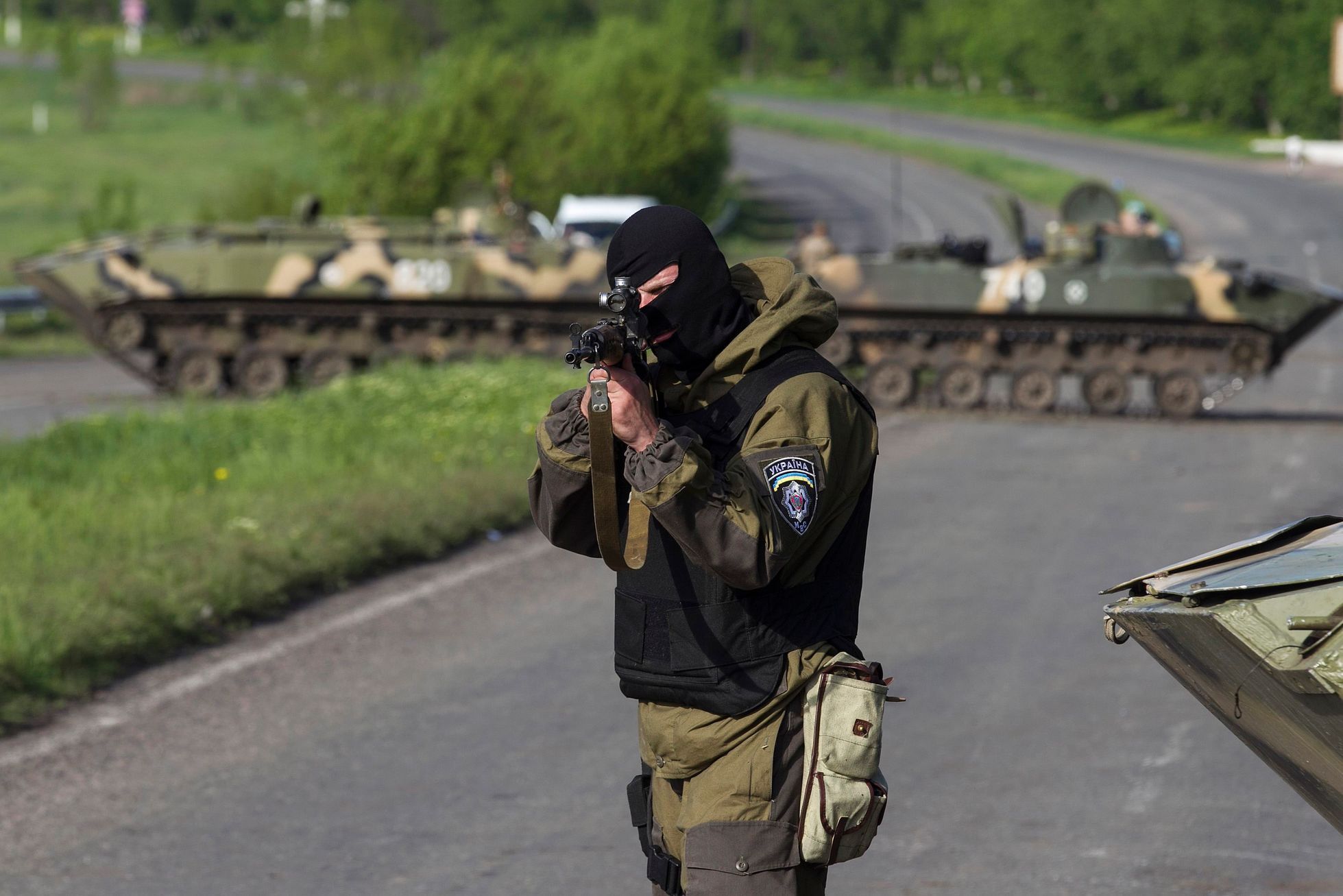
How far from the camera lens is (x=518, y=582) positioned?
30.5 ft

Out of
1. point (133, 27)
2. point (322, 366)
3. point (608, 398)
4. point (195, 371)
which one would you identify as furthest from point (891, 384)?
point (133, 27)

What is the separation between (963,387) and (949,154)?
4200 cm

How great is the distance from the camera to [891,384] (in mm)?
19000

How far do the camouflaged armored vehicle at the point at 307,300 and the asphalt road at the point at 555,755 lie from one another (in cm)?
963

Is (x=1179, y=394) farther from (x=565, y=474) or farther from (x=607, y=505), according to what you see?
(x=607, y=505)

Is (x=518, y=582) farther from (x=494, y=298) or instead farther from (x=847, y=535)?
(x=494, y=298)

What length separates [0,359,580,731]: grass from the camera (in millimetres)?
7387

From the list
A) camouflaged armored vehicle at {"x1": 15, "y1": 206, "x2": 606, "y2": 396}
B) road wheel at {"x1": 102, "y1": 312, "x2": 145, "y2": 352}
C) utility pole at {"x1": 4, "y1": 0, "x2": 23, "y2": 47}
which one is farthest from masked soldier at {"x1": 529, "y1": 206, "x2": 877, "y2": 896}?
utility pole at {"x1": 4, "y1": 0, "x2": 23, "y2": 47}

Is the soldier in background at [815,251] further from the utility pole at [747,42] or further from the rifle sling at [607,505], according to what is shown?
the utility pole at [747,42]

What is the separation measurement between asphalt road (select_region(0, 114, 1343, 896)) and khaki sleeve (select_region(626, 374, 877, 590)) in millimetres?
2057

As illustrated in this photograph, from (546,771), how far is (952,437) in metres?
10.6

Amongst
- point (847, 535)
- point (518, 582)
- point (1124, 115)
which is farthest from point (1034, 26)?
point (847, 535)

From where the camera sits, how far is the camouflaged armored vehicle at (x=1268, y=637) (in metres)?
3.08

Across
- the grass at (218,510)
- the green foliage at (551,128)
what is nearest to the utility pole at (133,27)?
the green foliage at (551,128)
